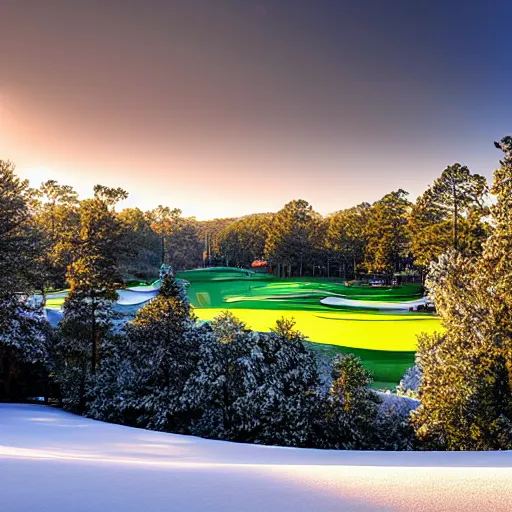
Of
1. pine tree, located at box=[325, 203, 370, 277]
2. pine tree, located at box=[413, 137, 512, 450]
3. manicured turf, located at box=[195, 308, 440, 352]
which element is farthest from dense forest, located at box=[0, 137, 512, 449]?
pine tree, located at box=[325, 203, 370, 277]

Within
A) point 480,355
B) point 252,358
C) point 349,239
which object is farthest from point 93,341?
point 349,239

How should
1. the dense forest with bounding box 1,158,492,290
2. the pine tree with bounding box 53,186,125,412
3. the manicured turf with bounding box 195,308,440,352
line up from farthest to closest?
the dense forest with bounding box 1,158,492,290 → the manicured turf with bounding box 195,308,440,352 → the pine tree with bounding box 53,186,125,412

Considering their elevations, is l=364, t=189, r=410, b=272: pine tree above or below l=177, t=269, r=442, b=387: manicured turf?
above

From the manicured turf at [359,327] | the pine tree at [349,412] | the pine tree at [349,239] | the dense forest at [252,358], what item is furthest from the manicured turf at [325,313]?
the pine tree at [349,412]

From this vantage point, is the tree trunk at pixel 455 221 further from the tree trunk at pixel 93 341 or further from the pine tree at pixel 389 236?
the tree trunk at pixel 93 341

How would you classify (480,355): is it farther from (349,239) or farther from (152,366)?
(349,239)

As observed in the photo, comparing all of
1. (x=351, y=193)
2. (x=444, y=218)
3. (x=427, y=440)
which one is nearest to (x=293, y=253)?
(x=351, y=193)

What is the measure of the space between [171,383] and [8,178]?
6.94 meters

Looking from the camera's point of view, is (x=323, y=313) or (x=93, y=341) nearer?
(x=93, y=341)

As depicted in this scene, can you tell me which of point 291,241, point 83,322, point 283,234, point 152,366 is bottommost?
point 152,366

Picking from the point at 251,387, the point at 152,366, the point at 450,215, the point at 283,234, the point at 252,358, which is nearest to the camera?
the point at 251,387

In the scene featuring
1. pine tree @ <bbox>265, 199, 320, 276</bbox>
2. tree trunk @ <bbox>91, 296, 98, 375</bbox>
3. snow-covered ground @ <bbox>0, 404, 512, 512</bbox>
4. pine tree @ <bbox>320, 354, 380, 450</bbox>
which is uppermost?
pine tree @ <bbox>265, 199, 320, 276</bbox>

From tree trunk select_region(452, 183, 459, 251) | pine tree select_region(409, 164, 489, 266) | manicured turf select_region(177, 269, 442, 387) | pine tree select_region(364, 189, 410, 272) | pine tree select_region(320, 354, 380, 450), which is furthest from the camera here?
pine tree select_region(364, 189, 410, 272)

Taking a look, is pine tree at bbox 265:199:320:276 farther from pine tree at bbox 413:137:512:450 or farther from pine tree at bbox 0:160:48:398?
pine tree at bbox 413:137:512:450
